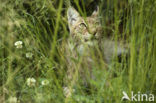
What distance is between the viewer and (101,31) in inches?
86.7

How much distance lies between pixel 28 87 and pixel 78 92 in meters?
0.50

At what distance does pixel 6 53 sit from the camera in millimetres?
2074

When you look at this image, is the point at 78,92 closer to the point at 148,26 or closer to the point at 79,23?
the point at 148,26

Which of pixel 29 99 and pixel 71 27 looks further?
pixel 71 27

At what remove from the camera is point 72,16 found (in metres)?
2.19

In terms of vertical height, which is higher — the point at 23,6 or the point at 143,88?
the point at 23,6

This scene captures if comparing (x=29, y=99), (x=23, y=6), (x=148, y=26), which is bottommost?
(x=29, y=99)

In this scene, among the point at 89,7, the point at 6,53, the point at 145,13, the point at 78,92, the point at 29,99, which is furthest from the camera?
the point at 89,7

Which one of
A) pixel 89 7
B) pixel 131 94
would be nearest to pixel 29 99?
pixel 131 94

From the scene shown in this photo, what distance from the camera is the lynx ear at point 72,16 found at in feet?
6.97

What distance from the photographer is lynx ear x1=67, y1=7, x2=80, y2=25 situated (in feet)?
6.97

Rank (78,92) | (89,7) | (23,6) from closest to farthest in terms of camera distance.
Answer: (78,92) → (23,6) → (89,7)

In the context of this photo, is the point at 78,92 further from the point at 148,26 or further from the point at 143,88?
the point at 148,26

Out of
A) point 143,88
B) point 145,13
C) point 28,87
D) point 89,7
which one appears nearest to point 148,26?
point 145,13
